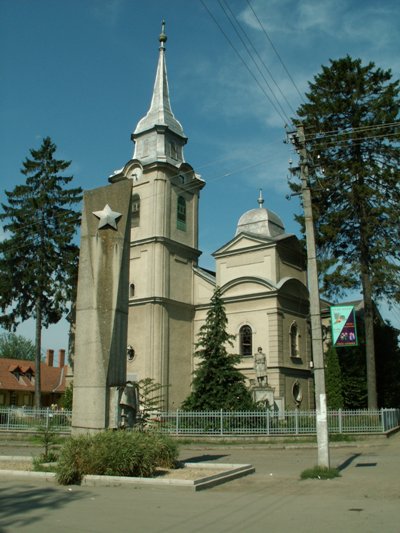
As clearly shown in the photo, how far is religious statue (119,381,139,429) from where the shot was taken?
12.8m

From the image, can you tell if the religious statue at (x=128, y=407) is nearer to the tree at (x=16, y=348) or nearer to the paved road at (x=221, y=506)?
the paved road at (x=221, y=506)

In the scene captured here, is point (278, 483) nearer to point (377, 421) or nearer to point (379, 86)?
point (377, 421)

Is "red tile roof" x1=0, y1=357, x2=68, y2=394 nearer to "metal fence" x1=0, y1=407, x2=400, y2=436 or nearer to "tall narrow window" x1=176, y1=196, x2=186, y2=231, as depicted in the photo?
"tall narrow window" x1=176, y1=196, x2=186, y2=231

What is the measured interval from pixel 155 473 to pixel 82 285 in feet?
15.9

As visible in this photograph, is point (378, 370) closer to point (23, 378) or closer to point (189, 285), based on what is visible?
point (189, 285)

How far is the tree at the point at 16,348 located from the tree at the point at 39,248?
1844 inches

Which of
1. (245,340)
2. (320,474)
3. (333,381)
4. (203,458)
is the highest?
(245,340)

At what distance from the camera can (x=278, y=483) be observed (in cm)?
1127

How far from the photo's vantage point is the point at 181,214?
112 ft

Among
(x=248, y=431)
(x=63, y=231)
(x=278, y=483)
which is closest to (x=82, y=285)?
(x=278, y=483)

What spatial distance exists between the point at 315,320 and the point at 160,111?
85.3 feet

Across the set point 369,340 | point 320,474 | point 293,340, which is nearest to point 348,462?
point 320,474

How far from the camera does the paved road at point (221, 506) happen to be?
23.3 ft

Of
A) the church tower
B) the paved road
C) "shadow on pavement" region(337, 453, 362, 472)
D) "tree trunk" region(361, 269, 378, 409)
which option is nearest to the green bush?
the paved road
